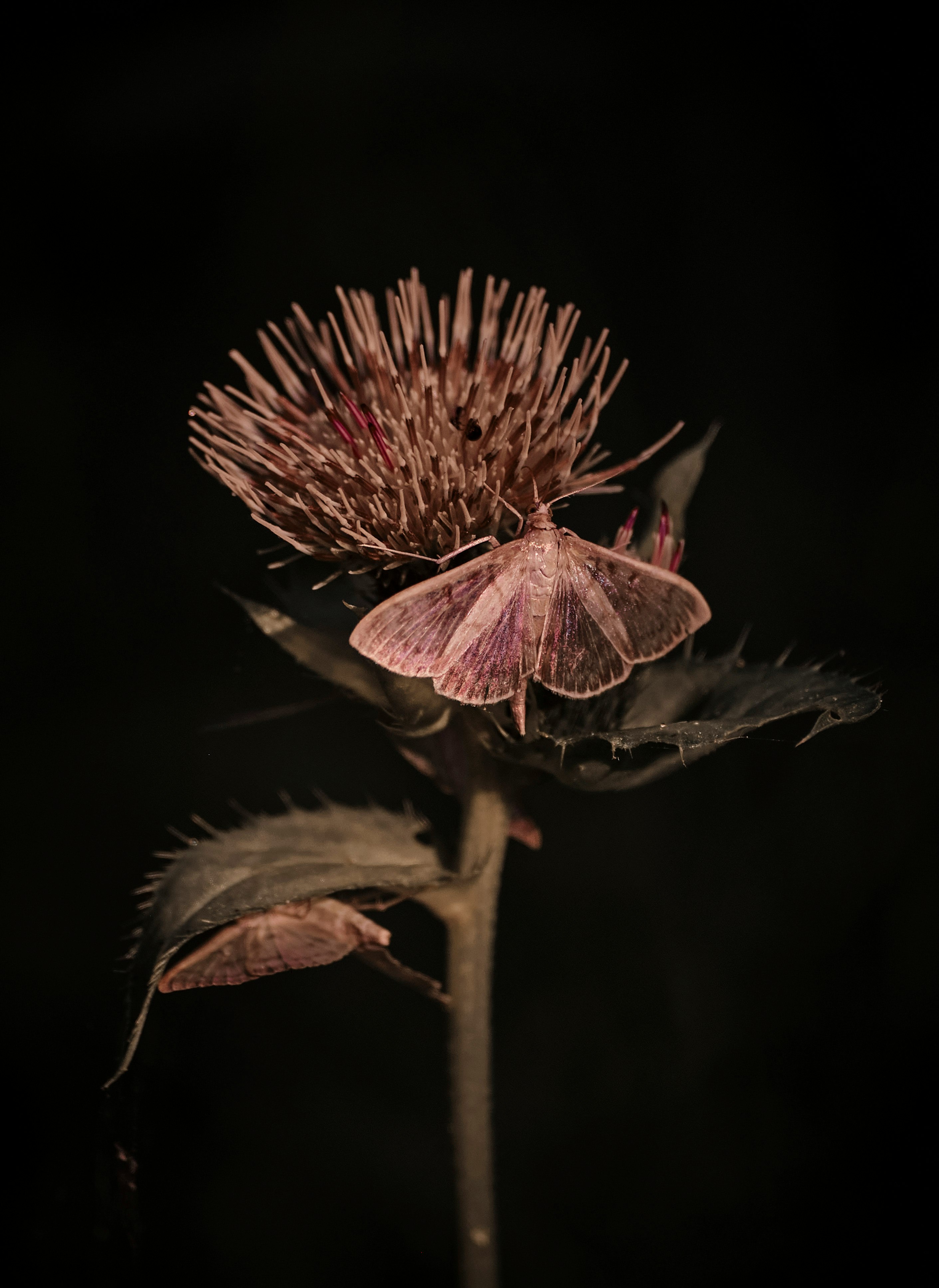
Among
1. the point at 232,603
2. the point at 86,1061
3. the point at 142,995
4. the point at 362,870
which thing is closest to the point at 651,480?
the point at 232,603

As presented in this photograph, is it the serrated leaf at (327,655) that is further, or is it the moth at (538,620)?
the serrated leaf at (327,655)

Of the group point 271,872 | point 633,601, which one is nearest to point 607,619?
point 633,601

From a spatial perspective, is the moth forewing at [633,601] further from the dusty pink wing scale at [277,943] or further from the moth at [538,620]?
the dusty pink wing scale at [277,943]

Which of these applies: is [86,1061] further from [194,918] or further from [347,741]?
[194,918]

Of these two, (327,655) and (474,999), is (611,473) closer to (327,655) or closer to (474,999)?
(327,655)

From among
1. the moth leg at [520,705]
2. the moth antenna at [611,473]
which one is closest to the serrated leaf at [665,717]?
the moth leg at [520,705]

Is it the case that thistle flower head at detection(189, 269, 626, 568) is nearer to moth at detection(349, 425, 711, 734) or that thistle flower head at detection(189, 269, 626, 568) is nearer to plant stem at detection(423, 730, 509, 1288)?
moth at detection(349, 425, 711, 734)

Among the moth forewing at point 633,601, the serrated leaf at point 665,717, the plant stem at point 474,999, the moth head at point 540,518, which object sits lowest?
the plant stem at point 474,999
